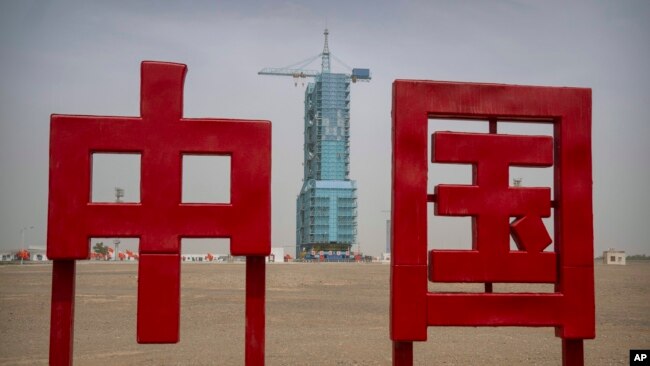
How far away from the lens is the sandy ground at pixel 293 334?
48.0ft

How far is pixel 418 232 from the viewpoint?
855 cm

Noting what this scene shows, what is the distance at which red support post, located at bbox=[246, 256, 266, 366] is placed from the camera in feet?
27.7

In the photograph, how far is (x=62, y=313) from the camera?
27.5ft

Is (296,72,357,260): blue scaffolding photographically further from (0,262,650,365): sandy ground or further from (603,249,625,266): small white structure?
(0,262,650,365): sandy ground

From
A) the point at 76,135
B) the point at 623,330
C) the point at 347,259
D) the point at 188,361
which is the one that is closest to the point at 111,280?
the point at 188,361

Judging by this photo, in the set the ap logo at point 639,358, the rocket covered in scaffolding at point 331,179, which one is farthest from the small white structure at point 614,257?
the ap logo at point 639,358

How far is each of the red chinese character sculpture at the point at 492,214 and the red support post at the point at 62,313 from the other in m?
4.08

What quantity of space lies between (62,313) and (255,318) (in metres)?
2.42

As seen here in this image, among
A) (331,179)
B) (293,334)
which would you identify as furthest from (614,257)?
(293,334)

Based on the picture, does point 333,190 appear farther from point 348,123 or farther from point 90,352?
point 90,352

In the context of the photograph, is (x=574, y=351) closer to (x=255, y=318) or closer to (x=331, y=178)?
(x=255, y=318)

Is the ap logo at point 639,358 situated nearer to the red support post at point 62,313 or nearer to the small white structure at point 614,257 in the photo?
the red support post at point 62,313

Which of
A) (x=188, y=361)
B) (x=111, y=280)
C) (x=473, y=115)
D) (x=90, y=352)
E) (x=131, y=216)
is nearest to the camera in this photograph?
(x=131, y=216)

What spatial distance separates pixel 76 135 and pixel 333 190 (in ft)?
355
